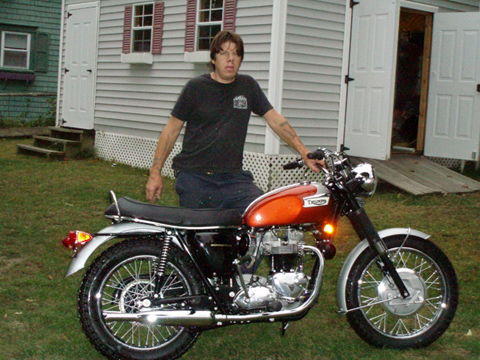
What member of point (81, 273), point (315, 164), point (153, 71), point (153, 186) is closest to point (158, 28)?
point (153, 71)

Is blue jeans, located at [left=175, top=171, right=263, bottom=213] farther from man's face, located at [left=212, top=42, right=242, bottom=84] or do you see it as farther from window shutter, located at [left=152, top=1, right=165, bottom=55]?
window shutter, located at [left=152, top=1, right=165, bottom=55]

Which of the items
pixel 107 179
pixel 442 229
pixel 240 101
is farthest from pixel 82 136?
pixel 240 101

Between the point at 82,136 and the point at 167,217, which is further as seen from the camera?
the point at 82,136

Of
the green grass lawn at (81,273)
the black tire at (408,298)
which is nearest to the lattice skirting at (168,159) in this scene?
the green grass lawn at (81,273)

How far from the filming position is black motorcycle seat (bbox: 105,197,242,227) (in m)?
3.51

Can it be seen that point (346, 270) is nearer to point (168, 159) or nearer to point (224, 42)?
point (224, 42)

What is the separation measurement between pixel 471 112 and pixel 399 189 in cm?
174

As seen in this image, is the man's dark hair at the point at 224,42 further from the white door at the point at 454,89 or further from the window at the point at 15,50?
the window at the point at 15,50

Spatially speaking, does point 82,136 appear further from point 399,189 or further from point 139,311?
point 139,311

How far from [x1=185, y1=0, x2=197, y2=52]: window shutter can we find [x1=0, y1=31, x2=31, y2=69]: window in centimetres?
953

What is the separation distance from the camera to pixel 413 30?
40.7 feet

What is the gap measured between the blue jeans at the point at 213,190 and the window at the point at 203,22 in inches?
243

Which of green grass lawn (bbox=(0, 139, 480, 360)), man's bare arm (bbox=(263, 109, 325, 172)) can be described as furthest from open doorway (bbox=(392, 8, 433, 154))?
man's bare arm (bbox=(263, 109, 325, 172))

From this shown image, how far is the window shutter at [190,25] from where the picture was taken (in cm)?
1053
